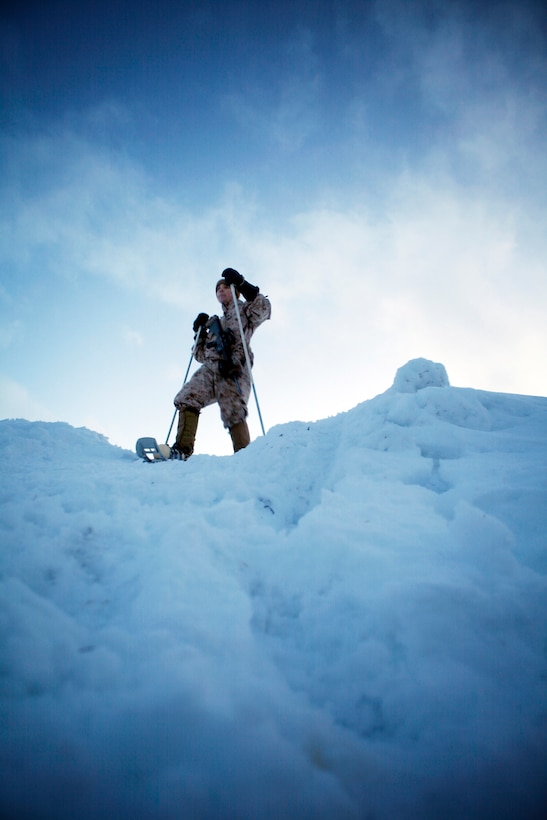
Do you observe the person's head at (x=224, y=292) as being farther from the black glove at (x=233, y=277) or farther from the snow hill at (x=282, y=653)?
the snow hill at (x=282, y=653)

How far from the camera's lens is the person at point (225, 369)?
5797 mm

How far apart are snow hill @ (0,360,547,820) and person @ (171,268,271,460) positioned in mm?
3530

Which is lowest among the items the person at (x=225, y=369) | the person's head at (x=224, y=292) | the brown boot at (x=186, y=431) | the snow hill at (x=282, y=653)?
the snow hill at (x=282, y=653)

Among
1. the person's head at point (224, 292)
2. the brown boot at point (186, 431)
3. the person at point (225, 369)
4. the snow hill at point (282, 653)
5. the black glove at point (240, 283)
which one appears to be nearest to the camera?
the snow hill at point (282, 653)

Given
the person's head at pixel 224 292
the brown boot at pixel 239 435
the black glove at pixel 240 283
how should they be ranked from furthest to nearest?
the person's head at pixel 224 292 → the black glove at pixel 240 283 → the brown boot at pixel 239 435

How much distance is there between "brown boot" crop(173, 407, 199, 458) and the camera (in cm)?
552

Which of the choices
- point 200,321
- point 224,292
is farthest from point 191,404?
point 224,292

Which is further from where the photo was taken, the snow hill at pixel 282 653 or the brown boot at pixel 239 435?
the brown boot at pixel 239 435

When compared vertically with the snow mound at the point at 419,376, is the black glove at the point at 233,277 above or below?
above

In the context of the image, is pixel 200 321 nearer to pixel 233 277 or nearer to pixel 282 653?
pixel 233 277

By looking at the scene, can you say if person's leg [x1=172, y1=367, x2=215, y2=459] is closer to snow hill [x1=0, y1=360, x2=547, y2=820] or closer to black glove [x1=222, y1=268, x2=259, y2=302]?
black glove [x1=222, y1=268, x2=259, y2=302]

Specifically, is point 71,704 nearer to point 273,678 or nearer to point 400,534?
point 273,678

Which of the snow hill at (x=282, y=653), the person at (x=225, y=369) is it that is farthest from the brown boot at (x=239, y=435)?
the snow hill at (x=282, y=653)

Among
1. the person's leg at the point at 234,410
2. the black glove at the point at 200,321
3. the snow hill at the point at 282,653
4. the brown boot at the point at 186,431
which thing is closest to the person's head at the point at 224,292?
the black glove at the point at 200,321
